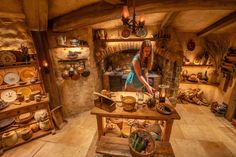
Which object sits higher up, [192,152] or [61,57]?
[61,57]

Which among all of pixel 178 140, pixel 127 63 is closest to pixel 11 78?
pixel 127 63

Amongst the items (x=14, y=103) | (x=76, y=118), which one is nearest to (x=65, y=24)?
(x=14, y=103)

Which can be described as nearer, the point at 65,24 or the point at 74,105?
the point at 65,24

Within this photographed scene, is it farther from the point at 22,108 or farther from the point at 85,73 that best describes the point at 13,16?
the point at 85,73

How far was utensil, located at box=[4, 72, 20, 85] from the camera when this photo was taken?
2219 mm

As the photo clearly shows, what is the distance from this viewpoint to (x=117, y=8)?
199cm

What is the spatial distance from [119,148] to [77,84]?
2172mm

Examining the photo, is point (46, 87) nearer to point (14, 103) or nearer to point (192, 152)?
point (14, 103)

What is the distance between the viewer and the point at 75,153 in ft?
6.90

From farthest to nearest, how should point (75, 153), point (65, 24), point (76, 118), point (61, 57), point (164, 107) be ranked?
point (76, 118) < point (61, 57) < point (65, 24) < point (75, 153) < point (164, 107)

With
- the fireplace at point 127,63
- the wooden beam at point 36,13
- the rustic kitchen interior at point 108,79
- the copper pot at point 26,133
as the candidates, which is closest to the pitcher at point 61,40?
the rustic kitchen interior at point 108,79

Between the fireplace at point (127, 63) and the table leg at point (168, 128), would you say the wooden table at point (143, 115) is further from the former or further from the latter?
the fireplace at point (127, 63)

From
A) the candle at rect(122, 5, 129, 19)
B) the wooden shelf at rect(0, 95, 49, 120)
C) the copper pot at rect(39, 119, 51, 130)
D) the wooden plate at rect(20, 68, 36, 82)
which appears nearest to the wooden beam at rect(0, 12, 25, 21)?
the wooden plate at rect(20, 68, 36, 82)

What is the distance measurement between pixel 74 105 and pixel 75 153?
4.67 feet
